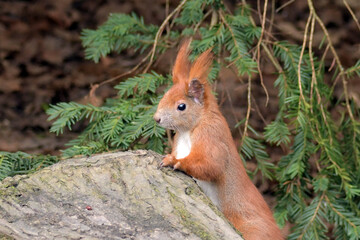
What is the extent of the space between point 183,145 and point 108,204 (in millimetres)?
800

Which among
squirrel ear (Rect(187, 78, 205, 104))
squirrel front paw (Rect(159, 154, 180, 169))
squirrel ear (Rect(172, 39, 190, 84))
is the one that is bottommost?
squirrel front paw (Rect(159, 154, 180, 169))

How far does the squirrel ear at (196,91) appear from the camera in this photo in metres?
2.51

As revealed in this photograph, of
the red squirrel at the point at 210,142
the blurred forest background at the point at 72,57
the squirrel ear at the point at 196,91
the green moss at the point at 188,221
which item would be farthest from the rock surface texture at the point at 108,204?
the blurred forest background at the point at 72,57

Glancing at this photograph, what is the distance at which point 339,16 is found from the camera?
487 cm

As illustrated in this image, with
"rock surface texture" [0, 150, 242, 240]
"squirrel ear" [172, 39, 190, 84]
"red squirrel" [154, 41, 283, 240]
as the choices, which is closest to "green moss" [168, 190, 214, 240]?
"rock surface texture" [0, 150, 242, 240]

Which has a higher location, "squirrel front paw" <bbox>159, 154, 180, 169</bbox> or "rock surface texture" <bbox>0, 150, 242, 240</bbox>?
"squirrel front paw" <bbox>159, 154, 180, 169</bbox>

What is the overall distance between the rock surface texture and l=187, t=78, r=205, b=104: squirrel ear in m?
0.56

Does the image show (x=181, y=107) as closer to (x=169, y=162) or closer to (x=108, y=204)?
(x=169, y=162)

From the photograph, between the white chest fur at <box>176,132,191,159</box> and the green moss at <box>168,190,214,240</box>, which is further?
the white chest fur at <box>176,132,191,159</box>

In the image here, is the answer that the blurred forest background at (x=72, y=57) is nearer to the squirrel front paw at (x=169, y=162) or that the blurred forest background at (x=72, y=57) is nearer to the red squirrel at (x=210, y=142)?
the red squirrel at (x=210, y=142)

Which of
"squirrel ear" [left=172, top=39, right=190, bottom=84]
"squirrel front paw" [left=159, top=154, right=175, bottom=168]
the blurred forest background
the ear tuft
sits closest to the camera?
"squirrel front paw" [left=159, top=154, right=175, bottom=168]

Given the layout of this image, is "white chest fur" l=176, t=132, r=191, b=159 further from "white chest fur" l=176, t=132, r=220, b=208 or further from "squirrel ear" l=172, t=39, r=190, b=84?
"squirrel ear" l=172, t=39, r=190, b=84

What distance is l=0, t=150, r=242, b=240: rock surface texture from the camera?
170 centimetres

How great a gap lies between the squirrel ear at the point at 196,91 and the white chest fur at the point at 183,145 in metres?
0.17
